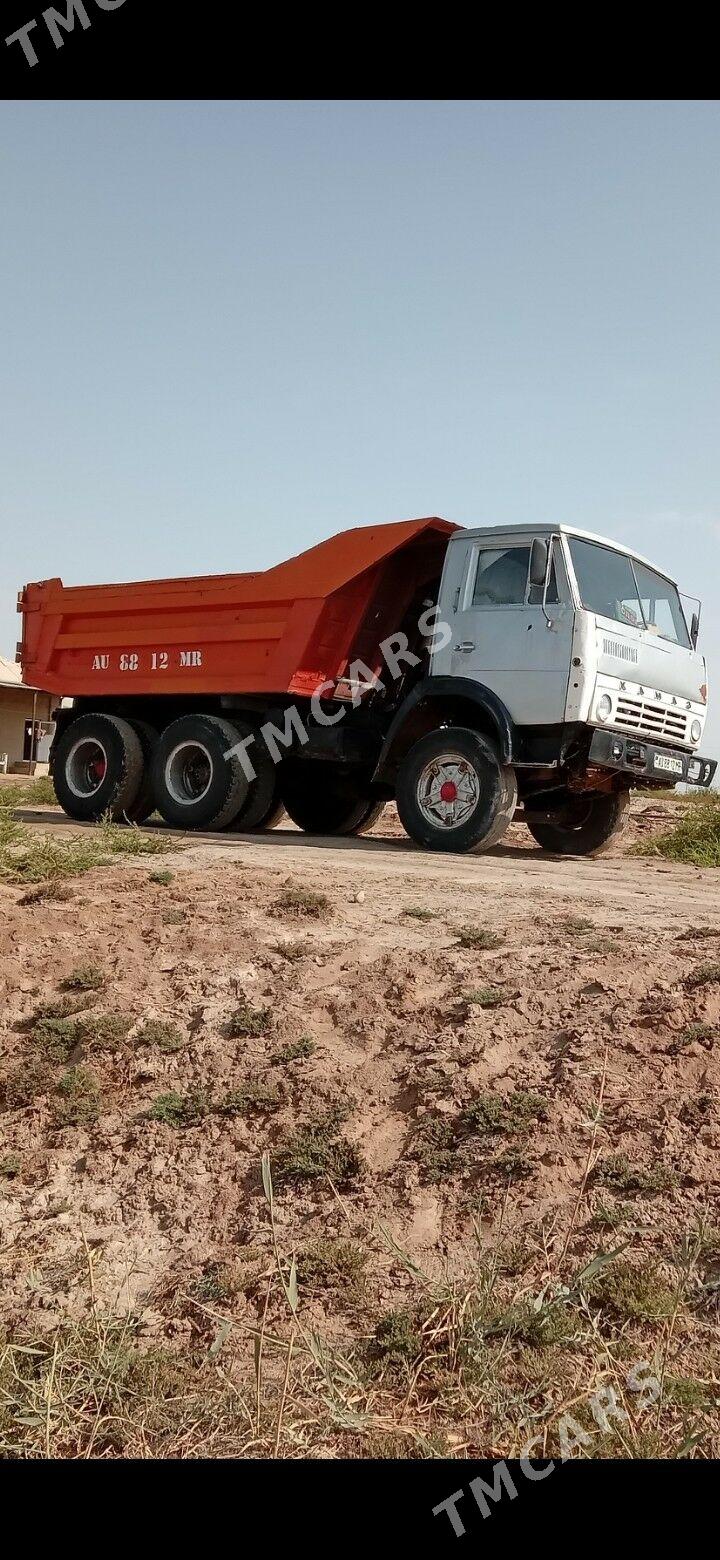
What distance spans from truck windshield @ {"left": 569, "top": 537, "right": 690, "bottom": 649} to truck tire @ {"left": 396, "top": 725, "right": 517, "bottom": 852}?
1.45 meters

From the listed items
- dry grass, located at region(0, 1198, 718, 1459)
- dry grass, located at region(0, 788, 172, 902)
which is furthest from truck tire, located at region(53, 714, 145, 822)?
dry grass, located at region(0, 1198, 718, 1459)

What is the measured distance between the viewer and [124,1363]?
3.73 meters

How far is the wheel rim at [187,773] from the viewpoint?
11859 millimetres

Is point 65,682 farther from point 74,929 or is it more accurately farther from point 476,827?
point 74,929

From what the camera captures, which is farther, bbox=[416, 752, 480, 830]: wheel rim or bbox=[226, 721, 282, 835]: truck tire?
bbox=[226, 721, 282, 835]: truck tire

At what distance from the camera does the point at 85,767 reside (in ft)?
42.3

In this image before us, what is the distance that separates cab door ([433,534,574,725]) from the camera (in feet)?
31.9

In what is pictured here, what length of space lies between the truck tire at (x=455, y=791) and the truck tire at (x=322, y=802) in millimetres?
2198

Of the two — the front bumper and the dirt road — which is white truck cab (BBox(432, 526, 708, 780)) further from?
the dirt road

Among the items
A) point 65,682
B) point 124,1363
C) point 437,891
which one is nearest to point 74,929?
point 437,891

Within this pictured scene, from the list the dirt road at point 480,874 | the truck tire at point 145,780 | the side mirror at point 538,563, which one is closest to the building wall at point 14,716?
the truck tire at point 145,780

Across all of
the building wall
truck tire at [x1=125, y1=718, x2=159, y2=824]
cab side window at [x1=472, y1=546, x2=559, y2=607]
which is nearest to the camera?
cab side window at [x1=472, y1=546, x2=559, y2=607]

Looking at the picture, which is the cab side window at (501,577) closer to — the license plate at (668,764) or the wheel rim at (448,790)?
the wheel rim at (448,790)

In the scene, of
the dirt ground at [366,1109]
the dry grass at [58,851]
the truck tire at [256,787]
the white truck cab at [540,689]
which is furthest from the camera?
the truck tire at [256,787]
